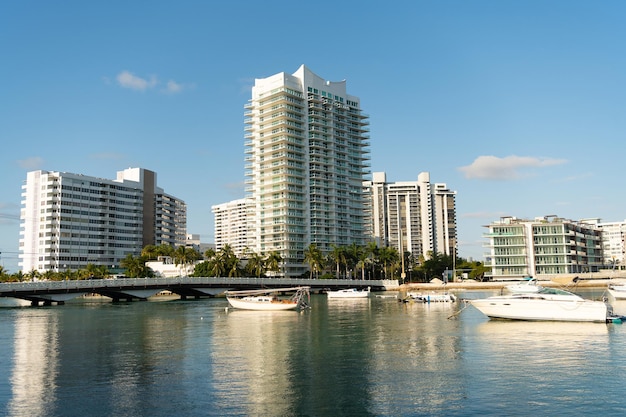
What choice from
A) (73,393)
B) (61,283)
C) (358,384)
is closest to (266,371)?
(358,384)

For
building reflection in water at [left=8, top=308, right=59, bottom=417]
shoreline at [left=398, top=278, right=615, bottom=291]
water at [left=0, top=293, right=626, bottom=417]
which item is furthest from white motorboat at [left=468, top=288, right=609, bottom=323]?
shoreline at [left=398, top=278, right=615, bottom=291]

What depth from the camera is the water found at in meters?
28.8

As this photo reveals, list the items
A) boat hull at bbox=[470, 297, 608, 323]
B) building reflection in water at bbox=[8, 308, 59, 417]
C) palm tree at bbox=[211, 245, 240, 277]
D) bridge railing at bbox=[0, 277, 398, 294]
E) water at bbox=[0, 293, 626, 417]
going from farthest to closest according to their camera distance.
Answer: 1. palm tree at bbox=[211, 245, 240, 277]
2. bridge railing at bbox=[0, 277, 398, 294]
3. boat hull at bbox=[470, 297, 608, 323]
4. building reflection in water at bbox=[8, 308, 59, 417]
5. water at bbox=[0, 293, 626, 417]

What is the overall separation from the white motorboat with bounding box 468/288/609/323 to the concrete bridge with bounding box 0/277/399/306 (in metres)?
97.7

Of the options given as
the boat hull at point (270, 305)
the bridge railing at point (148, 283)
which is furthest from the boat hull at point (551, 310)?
the bridge railing at point (148, 283)

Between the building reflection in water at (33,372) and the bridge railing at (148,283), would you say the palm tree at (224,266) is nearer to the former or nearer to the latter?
the bridge railing at (148,283)

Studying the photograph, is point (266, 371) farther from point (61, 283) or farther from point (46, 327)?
point (61, 283)

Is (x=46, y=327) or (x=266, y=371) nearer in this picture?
(x=266, y=371)

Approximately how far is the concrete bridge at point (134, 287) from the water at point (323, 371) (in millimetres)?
63742

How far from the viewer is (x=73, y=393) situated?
32594 mm

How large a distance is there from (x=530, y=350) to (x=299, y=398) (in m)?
23.2

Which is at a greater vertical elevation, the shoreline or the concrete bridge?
the concrete bridge

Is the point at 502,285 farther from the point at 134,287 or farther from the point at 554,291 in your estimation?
the point at 554,291

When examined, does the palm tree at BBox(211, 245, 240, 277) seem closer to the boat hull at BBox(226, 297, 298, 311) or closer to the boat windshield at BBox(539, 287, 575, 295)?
the boat hull at BBox(226, 297, 298, 311)
